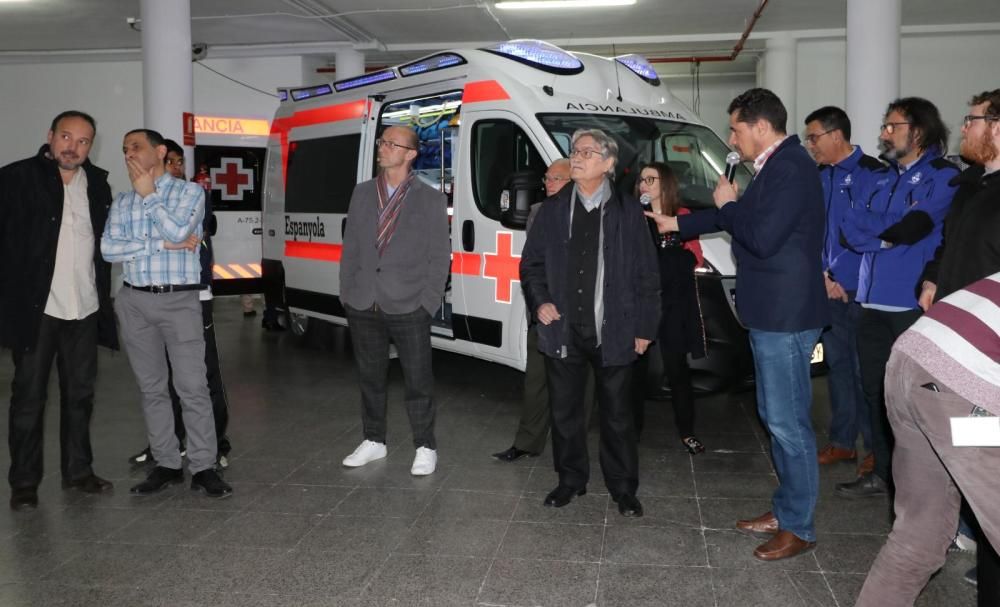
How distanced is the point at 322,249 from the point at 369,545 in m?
4.40

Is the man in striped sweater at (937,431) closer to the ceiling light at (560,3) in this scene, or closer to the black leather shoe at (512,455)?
the black leather shoe at (512,455)

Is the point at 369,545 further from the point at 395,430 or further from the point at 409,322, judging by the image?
the point at 395,430

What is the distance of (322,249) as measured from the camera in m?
7.91

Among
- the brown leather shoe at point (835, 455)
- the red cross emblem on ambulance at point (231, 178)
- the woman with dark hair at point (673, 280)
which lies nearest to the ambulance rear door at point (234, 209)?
the red cross emblem on ambulance at point (231, 178)

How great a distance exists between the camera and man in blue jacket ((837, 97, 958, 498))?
3.97 meters

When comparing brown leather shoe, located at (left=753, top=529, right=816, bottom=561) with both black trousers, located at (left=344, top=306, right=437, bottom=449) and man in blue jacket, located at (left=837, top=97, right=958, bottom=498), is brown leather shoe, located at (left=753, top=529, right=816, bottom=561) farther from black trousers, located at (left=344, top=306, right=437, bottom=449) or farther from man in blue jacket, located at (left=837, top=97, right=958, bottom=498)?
black trousers, located at (left=344, top=306, right=437, bottom=449)

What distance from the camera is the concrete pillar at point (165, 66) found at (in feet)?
28.3

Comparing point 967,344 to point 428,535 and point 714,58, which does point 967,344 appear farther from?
point 714,58

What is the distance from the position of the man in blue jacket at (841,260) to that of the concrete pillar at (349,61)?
970 cm

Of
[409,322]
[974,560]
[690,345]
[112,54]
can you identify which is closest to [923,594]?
[974,560]

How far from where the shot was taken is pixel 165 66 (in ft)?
28.3

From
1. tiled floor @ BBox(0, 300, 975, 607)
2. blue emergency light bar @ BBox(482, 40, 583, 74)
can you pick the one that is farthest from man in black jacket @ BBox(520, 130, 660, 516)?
blue emergency light bar @ BBox(482, 40, 583, 74)

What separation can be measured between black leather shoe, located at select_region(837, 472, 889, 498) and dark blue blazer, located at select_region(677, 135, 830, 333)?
3.99 ft

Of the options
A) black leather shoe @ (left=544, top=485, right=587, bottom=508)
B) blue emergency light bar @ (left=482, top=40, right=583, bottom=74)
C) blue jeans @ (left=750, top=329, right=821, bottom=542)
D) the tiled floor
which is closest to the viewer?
the tiled floor
